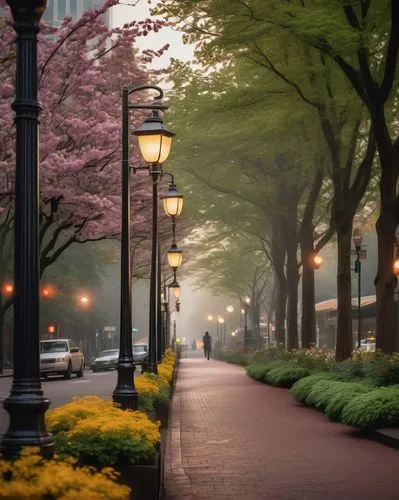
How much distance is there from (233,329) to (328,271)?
26.2 m

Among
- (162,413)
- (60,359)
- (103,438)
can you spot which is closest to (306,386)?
(162,413)

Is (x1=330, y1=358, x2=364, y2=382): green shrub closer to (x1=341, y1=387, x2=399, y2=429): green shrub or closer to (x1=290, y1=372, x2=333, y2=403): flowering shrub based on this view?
(x1=290, y1=372, x2=333, y2=403): flowering shrub

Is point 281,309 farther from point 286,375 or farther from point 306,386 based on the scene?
point 306,386

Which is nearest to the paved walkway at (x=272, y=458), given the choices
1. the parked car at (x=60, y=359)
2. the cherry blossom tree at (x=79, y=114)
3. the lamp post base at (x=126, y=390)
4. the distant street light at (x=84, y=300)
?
the lamp post base at (x=126, y=390)

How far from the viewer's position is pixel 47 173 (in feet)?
95.0

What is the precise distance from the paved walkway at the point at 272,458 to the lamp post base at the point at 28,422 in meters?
3.67

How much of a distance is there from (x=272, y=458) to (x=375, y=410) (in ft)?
9.81

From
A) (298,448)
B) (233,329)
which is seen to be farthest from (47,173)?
(233,329)

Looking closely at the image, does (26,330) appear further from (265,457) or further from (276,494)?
(265,457)

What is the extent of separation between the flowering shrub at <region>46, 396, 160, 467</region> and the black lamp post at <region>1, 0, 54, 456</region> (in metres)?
1.14

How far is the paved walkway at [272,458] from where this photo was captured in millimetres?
10281

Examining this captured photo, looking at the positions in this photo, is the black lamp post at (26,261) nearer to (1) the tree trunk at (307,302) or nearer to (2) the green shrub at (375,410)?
(2) the green shrub at (375,410)

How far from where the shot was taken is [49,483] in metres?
5.29

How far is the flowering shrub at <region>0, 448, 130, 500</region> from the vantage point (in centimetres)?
513
